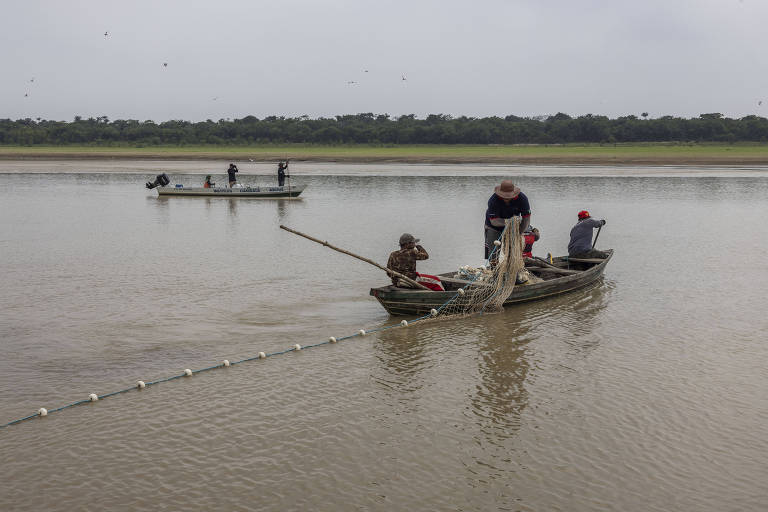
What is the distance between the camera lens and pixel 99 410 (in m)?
8.48

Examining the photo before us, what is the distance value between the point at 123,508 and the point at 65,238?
1860 centimetres

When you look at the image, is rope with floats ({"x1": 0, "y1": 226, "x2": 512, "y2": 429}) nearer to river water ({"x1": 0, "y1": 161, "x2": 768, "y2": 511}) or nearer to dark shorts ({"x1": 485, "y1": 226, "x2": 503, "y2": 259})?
river water ({"x1": 0, "y1": 161, "x2": 768, "y2": 511})

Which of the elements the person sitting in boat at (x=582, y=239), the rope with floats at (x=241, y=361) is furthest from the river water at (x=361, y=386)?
the person sitting in boat at (x=582, y=239)

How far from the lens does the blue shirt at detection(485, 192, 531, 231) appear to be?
14.6 meters

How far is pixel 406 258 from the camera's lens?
13094 millimetres

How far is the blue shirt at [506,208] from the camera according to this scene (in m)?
14.6

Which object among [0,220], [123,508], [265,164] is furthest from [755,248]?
[265,164]

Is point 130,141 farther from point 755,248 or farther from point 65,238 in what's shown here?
point 755,248

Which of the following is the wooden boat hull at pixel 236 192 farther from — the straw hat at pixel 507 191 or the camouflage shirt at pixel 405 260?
the camouflage shirt at pixel 405 260

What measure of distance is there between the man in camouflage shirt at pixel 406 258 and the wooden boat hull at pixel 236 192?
24451 mm

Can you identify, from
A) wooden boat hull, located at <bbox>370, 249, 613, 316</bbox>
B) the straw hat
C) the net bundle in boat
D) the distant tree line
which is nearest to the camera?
wooden boat hull, located at <bbox>370, 249, 613, 316</bbox>

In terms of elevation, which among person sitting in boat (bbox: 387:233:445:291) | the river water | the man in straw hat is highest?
the man in straw hat

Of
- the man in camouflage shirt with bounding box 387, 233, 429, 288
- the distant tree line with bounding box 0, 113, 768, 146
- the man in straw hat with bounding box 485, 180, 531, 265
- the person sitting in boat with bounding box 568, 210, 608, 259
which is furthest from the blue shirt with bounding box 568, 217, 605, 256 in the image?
the distant tree line with bounding box 0, 113, 768, 146

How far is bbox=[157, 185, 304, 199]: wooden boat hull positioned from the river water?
15733 mm
